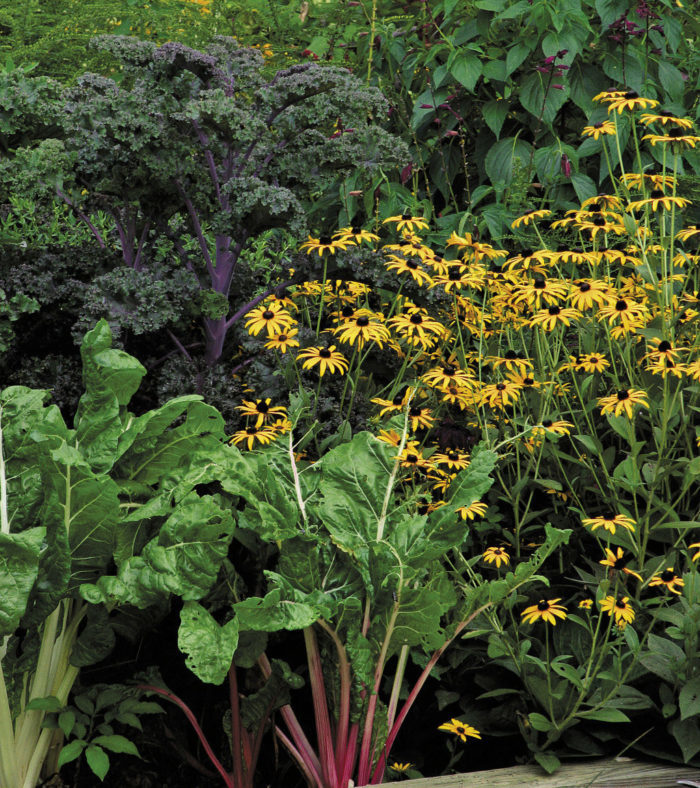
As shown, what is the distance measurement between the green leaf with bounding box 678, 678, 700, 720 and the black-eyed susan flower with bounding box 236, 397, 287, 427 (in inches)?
47.6

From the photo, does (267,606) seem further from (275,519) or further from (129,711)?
(129,711)

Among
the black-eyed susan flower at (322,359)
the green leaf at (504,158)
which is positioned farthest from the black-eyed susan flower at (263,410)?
the green leaf at (504,158)

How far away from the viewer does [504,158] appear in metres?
3.70

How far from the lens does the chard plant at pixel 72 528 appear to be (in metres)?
1.85

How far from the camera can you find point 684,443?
108 inches

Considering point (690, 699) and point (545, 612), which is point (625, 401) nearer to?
point (545, 612)

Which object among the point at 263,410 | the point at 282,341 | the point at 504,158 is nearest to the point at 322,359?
the point at 282,341

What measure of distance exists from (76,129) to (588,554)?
2.00 m

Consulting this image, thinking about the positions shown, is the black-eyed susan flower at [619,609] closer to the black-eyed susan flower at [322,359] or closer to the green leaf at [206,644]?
the green leaf at [206,644]

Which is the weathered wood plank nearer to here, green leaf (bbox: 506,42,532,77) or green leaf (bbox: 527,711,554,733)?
green leaf (bbox: 527,711,554,733)

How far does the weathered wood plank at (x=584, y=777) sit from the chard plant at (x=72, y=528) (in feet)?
2.27

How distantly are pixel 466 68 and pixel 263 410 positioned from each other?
1.75m

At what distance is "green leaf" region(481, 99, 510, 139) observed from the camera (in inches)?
145

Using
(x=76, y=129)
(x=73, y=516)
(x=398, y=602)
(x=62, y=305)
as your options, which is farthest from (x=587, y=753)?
(x=76, y=129)
